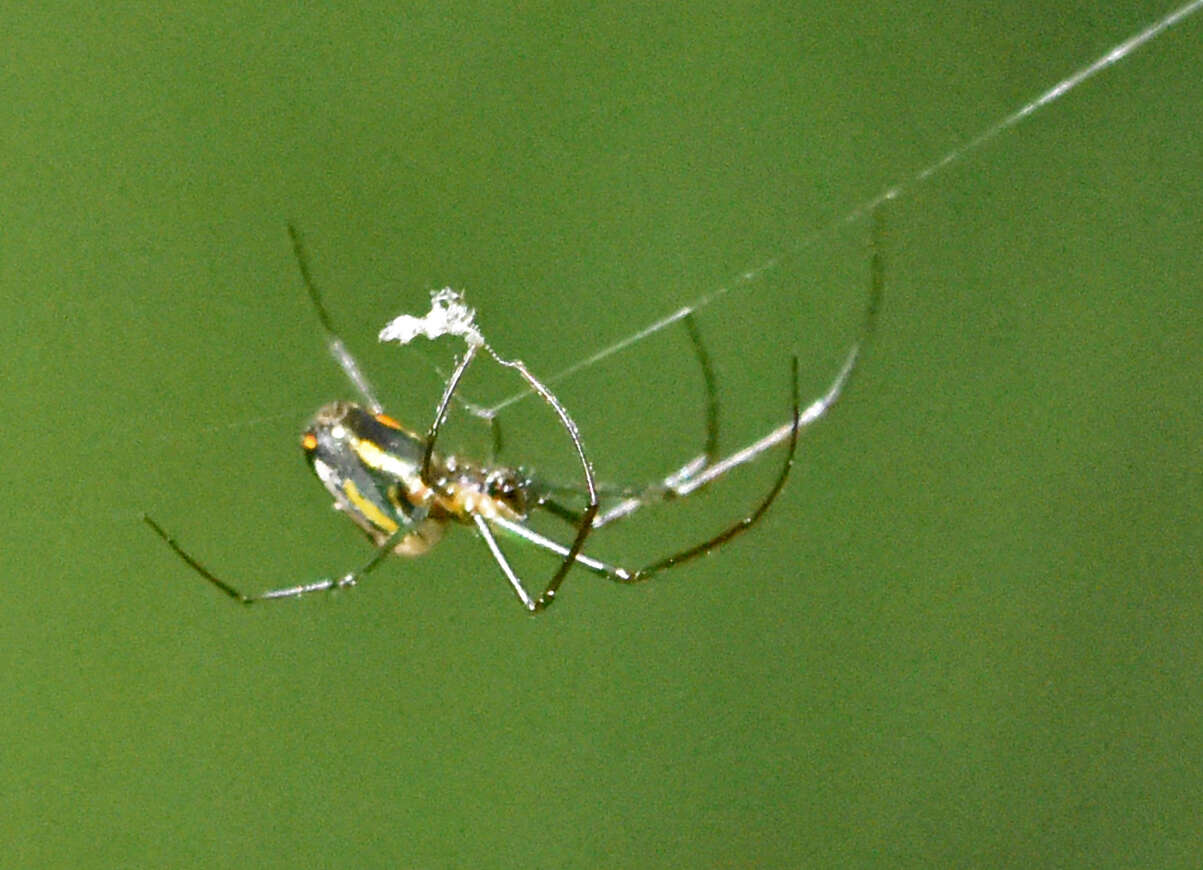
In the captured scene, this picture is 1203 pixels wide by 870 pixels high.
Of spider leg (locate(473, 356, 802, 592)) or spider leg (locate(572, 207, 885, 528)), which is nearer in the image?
spider leg (locate(473, 356, 802, 592))

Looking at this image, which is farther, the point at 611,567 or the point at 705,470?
the point at 705,470

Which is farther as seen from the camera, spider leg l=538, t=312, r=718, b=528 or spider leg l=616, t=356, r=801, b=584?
spider leg l=538, t=312, r=718, b=528

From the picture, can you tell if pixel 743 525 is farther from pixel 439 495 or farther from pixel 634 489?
pixel 439 495

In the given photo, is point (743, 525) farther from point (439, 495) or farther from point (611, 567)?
point (439, 495)

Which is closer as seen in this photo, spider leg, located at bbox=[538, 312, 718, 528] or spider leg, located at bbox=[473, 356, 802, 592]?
spider leg, located at bbox=[473, 356, 802, 592]

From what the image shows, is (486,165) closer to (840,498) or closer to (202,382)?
(202,382)

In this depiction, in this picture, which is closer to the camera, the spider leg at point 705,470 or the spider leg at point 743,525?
the spider leg at point 743,525

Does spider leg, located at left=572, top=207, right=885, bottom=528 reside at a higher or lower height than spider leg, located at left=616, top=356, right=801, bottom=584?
higher

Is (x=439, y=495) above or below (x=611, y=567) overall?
above

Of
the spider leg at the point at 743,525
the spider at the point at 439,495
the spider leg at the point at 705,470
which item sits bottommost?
the spider leg at the point at 743,525

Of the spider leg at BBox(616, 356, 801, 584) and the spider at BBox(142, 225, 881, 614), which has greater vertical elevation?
the spider at BBox(142, 225, 881, 614)

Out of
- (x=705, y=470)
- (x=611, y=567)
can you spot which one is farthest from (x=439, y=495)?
(x=705, y=470)

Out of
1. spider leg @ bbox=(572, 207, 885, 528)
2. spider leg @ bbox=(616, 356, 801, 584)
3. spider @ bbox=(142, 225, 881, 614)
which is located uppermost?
spider @ bbox=(142, 225, 881, 614)
